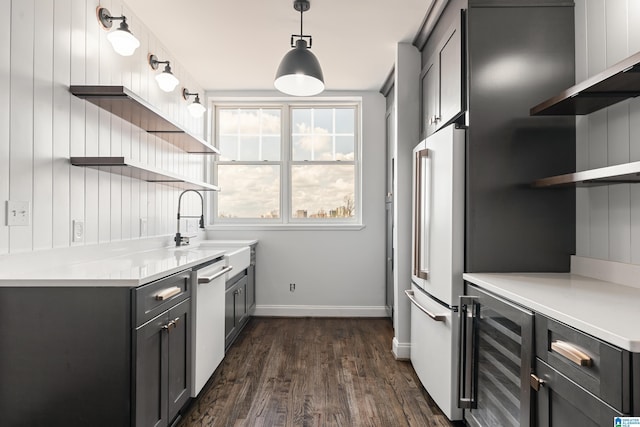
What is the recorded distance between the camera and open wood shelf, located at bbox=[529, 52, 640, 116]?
4.29 ft

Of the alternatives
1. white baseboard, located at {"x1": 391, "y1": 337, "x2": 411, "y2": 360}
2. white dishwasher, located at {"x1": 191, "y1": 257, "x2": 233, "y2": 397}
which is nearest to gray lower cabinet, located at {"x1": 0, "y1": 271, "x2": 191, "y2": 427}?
white dishwasher, located at {"x1": 191, "y1": 257, "x2": 233, "y2": 397}

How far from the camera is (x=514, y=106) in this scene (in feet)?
6.50

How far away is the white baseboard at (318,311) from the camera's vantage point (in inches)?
168

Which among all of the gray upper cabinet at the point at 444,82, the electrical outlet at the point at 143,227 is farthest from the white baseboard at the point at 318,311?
the gray upper cabinet at the point at 444,82

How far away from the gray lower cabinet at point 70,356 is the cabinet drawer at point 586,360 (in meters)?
1.54

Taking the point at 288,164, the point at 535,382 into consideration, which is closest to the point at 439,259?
the point at 535,382

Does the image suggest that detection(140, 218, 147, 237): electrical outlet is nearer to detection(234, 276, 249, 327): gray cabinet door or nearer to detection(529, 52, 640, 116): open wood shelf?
detection(234, 276, 249, 327): gray cabinet door

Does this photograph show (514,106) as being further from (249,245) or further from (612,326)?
(249,245)

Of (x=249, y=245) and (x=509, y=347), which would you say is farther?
(x=249, y=245)

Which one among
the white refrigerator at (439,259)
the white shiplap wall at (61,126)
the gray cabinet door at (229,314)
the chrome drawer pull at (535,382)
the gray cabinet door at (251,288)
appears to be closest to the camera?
the chrome drawer pull at (535,382)

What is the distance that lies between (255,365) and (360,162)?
254 cm

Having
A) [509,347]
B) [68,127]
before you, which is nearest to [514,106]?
[509,347]

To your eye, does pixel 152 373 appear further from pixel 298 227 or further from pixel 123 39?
pixel 298 227

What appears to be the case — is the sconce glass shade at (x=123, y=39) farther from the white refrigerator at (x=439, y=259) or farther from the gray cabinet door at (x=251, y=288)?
the gray cabinet door at (x=251, y=288)
